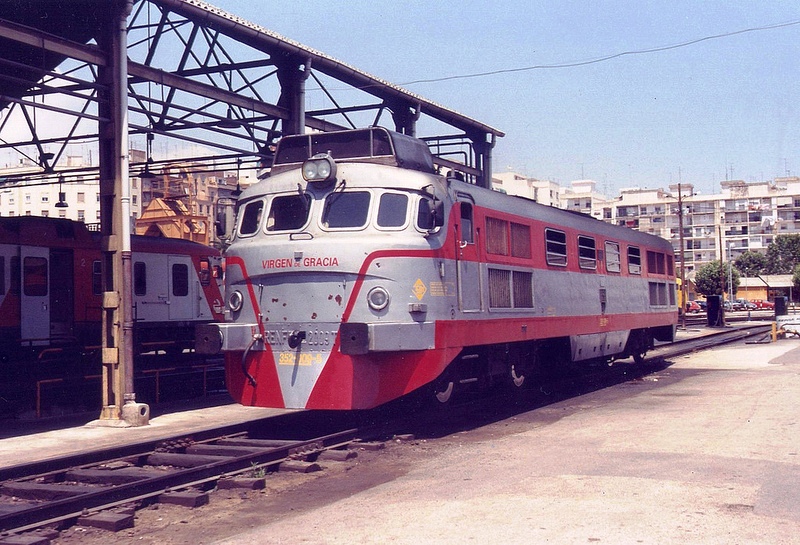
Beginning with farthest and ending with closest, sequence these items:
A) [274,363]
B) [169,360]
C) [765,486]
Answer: [169,360]
[274,363]
[765,486]

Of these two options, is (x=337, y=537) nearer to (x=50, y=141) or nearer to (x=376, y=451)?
(x=376, y=451)

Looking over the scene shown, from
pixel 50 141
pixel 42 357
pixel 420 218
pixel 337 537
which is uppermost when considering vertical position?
pixel 50 141

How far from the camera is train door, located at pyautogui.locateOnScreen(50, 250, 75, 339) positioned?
19.2 meters

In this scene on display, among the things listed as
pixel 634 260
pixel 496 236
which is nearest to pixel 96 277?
pixel 496 236

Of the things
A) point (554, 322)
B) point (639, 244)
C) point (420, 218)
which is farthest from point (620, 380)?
point (420, 218)

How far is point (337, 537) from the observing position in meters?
6.74

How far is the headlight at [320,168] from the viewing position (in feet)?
37.3

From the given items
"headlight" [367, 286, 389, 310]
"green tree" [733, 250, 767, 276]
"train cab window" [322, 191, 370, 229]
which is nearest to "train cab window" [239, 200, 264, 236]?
"train cab window" [322, 191, 370, 229]

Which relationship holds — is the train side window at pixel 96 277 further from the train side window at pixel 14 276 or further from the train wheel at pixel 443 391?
the train wheel at pixel 443 391

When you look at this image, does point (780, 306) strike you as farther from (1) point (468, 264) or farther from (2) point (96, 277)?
(1) point (468, 264)

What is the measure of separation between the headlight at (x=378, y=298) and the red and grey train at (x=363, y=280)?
0.6 inches

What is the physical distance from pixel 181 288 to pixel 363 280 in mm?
13045

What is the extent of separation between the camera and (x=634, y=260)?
2005 centimetres

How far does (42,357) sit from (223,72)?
23.2ft
